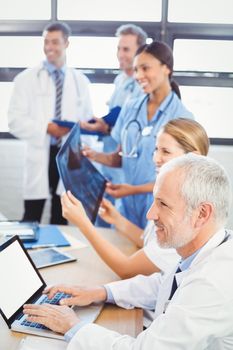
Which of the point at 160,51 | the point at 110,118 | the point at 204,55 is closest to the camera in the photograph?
the point at 160,51

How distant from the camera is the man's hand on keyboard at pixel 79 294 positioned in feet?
3.86

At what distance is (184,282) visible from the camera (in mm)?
915

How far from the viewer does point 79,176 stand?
1619 mm

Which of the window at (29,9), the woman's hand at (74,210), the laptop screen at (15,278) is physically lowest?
the laptop screen at (15,278)

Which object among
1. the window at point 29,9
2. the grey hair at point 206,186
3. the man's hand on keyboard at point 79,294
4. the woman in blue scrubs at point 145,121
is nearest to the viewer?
the grey hair at point 206,186

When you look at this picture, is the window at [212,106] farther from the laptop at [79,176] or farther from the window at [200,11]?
the laptop at [79,176]

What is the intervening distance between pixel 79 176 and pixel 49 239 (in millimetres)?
305

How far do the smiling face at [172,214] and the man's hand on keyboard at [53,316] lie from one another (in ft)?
0.96

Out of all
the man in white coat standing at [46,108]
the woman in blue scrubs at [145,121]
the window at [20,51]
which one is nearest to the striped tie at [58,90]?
the man in white coat standing at [46,108]

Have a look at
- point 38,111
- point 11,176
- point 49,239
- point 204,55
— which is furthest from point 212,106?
point 49,239

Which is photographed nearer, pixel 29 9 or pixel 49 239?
pixel 49 239

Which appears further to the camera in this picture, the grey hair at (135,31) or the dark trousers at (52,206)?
the dark trousers at (52,206)

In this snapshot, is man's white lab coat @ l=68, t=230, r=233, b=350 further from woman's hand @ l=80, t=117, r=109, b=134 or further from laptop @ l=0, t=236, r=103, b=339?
woman's hand @ l=80, t=117, r=109, b=134

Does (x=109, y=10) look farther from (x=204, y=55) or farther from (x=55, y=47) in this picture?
(x=204, y=55)
